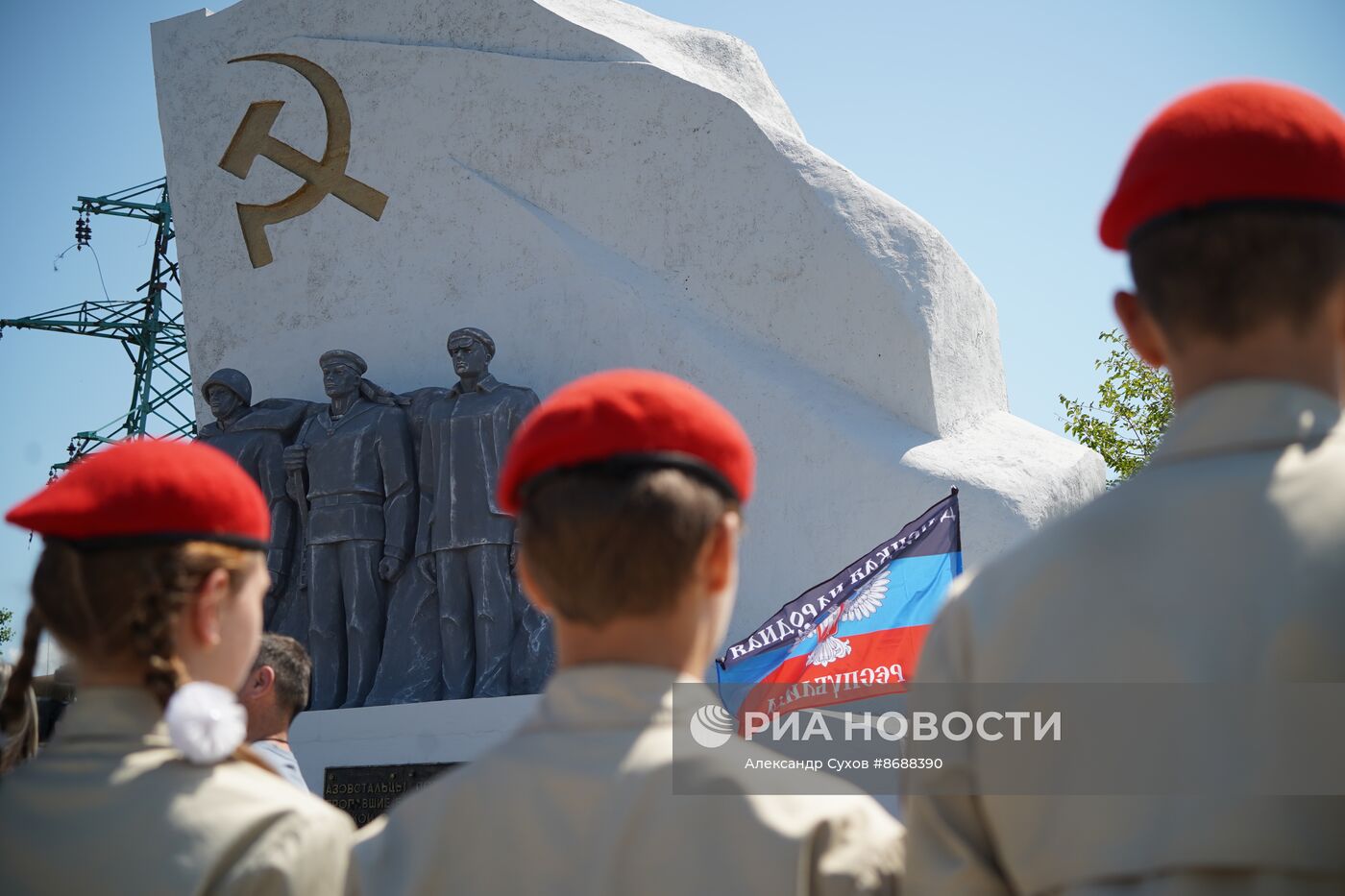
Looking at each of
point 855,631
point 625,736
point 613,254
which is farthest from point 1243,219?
point 613,254

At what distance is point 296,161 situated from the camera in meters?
8.47

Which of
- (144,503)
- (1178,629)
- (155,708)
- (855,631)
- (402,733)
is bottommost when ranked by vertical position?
(402,733)

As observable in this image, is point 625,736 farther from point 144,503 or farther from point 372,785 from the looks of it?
point 372,785

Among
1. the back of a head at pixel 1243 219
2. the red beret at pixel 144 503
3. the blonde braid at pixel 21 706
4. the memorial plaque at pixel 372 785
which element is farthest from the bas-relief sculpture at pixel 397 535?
the back of a head at pixel 1243 219

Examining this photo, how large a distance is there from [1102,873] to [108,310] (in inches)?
630

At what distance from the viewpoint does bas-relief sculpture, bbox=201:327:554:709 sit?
6645 mm

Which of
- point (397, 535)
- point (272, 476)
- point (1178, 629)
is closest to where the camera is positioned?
point (1178, 629)

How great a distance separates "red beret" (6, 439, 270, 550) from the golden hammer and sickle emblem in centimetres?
675

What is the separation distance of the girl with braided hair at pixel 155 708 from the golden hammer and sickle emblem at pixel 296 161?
679cm

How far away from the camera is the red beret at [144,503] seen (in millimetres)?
1564

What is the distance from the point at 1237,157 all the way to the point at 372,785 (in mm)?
5765

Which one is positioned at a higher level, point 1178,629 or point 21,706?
point 1178,629

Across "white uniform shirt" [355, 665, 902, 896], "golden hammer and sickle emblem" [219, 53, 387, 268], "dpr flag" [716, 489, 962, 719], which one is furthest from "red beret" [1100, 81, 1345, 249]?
"golden hammer and sickle emblem" [219, 53, 387, 268]

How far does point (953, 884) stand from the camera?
1.20m
